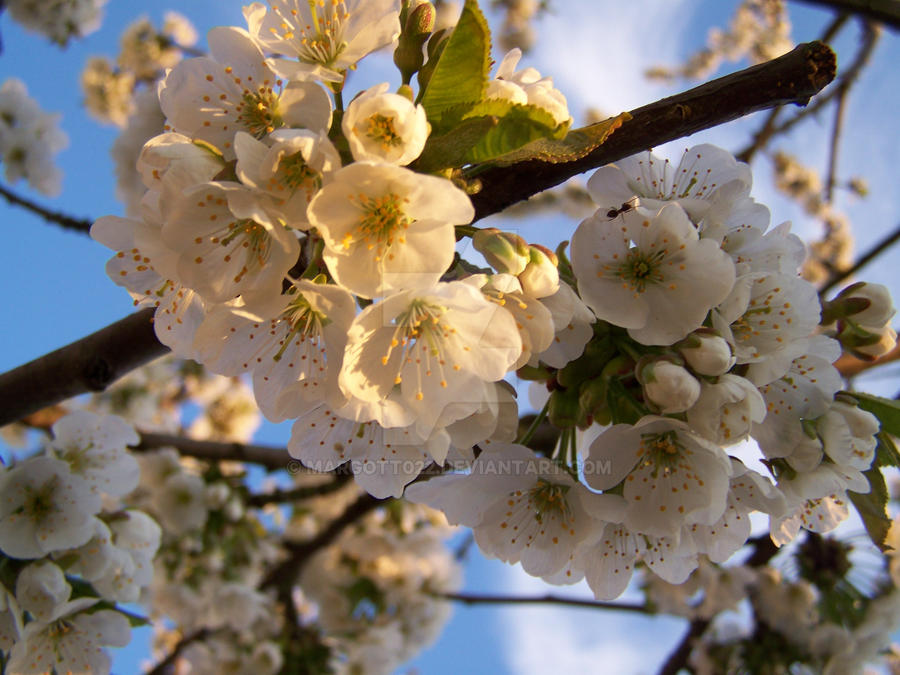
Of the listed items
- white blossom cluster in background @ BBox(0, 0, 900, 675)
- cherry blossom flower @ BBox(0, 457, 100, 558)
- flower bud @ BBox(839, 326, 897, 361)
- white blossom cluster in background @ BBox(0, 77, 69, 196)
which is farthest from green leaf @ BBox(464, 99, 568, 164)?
white blossom cluster in background @ BBox(0, 77, 69, 196)

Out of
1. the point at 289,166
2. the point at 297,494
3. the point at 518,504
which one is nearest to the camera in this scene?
the point at 289,166

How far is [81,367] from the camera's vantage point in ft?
5.99

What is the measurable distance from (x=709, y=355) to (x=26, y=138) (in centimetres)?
532

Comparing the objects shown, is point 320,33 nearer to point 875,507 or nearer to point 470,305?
point 470,305

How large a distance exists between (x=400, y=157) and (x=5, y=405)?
159cm

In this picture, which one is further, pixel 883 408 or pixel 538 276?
pixel 883 408

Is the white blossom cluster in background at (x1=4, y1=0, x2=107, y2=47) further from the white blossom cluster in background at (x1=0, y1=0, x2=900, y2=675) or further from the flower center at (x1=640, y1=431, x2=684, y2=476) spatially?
the flower center at (x1=640, y1=431, x2=684, y2=476)

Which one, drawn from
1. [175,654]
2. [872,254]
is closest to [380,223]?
[872,254]

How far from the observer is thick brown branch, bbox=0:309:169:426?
1.75 m

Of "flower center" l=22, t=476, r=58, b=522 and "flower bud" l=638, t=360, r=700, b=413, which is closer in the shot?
"flower bud" l=638, t=360, r=700, b=413

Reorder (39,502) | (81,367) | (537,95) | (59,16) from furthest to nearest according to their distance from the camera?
(59,16) → (39,502) → (81,367) → (537,95)

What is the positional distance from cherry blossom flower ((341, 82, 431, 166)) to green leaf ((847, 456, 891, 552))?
51.3 inches

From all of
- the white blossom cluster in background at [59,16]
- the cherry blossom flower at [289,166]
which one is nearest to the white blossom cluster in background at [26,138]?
the white blossom cluster in background at [59,16]

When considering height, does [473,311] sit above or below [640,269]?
above
